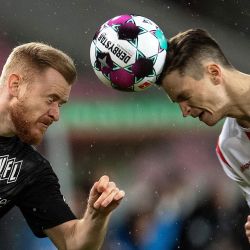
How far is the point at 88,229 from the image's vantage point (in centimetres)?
348

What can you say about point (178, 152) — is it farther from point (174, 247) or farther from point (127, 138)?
point (174, 247)

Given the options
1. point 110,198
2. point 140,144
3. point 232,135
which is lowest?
point 140,144

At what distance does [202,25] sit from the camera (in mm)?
7016

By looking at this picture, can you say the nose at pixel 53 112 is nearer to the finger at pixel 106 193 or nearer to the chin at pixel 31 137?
the chin at pixel 31 137

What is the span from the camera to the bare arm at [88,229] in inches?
127

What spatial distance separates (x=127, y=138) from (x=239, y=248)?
1531 millimetres

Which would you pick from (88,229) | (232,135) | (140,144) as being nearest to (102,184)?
(88,229)

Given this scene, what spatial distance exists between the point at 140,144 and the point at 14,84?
9.88ft

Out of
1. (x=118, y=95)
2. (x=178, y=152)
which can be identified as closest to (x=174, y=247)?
(x=178, y=152)

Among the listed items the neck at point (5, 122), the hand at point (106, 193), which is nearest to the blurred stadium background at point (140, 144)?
the neck at point (5, 122)

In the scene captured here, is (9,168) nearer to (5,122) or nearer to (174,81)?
(5,122)

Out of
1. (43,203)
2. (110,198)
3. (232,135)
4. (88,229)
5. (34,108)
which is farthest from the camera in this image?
(232,135)

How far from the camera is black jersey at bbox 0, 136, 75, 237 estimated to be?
3.64m

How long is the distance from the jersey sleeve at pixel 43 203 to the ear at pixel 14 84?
458 mm
